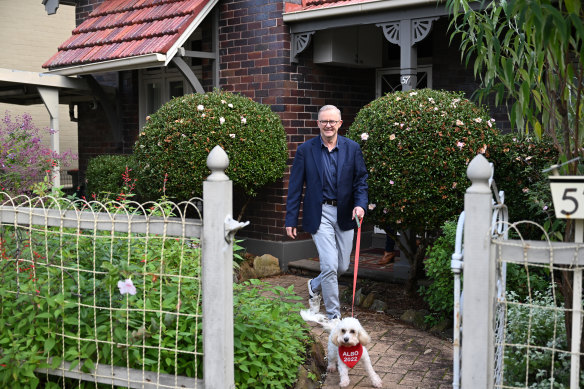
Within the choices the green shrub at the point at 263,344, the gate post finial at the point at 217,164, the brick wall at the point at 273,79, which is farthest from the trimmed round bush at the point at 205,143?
the gate post finial at the point at 217,164

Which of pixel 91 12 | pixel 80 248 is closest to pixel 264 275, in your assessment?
pixel 80 248

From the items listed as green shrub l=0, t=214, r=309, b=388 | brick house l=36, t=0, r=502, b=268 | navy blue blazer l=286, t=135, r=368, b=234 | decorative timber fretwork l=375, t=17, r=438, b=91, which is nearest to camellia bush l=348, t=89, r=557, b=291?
navy blue blazer l=286, t=135, r=368, b=234

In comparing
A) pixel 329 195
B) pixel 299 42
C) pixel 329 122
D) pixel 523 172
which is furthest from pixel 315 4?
pixel 329 195

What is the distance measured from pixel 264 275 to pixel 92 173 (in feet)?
11.5

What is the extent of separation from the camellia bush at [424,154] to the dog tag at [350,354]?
2275mm

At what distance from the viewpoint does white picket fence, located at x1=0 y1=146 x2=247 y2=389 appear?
12.1ft

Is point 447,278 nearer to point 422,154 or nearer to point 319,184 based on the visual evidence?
point 422,154

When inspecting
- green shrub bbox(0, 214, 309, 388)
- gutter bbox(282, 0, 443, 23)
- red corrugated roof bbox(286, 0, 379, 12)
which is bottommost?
green shrub bbox(0, 214, 309, 388)

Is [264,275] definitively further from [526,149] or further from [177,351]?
[177,351]

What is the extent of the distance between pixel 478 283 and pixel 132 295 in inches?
78.1

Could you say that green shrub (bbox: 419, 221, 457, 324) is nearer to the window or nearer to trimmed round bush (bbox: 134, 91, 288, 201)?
trimmed round bush (bbox: 134, 91, 288, 201)

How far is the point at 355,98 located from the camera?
10.2m

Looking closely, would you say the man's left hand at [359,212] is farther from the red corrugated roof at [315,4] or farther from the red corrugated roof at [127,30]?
the red corrugated roof at [127,30]

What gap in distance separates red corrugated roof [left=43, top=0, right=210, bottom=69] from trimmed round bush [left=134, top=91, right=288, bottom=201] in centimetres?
99
